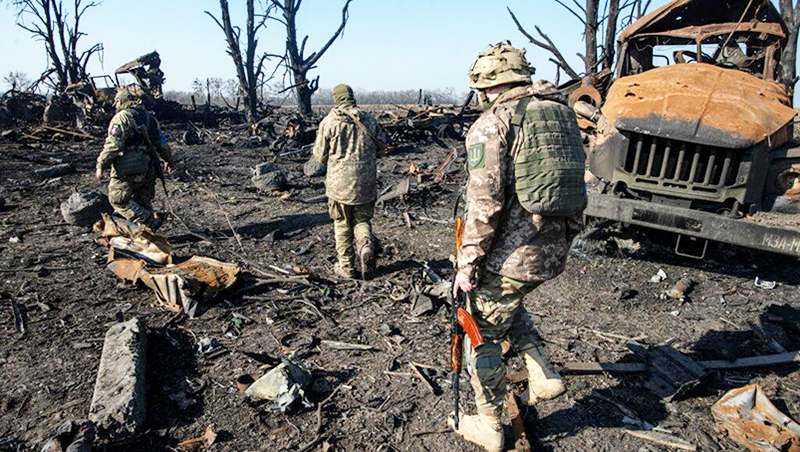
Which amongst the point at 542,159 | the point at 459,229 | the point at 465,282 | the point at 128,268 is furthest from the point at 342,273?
the point at 542,159

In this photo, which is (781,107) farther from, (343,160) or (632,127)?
(343,160)

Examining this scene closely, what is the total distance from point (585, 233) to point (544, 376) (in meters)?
2.86

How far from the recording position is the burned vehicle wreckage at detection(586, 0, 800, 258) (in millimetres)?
4090

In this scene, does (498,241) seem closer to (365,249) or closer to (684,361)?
(684,361)

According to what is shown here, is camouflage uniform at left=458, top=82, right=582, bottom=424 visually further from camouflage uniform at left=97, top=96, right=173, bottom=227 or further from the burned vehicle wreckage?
camouflage uniform at left=97, top=96, right=173, bottom=227

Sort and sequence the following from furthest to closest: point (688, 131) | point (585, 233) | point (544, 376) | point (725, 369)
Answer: point (585, 233), point (688, 131), point (725, 369), point (544, 376)

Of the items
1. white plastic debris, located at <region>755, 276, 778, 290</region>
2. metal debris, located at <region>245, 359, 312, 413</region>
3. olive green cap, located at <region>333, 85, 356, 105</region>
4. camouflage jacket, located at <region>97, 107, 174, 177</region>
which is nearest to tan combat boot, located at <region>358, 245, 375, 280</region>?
olive green cap, located at <region>333, 85, 356, 105</region>

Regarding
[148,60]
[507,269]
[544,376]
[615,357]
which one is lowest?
[615,357]

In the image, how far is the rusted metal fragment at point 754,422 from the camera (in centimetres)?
258

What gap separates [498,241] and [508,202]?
218 millimetres

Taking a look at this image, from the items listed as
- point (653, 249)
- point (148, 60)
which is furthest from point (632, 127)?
point (148, 60)

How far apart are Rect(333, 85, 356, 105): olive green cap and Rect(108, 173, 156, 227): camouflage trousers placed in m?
2.81

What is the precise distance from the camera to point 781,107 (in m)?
4.43

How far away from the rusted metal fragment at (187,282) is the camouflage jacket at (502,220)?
281 centimetres
